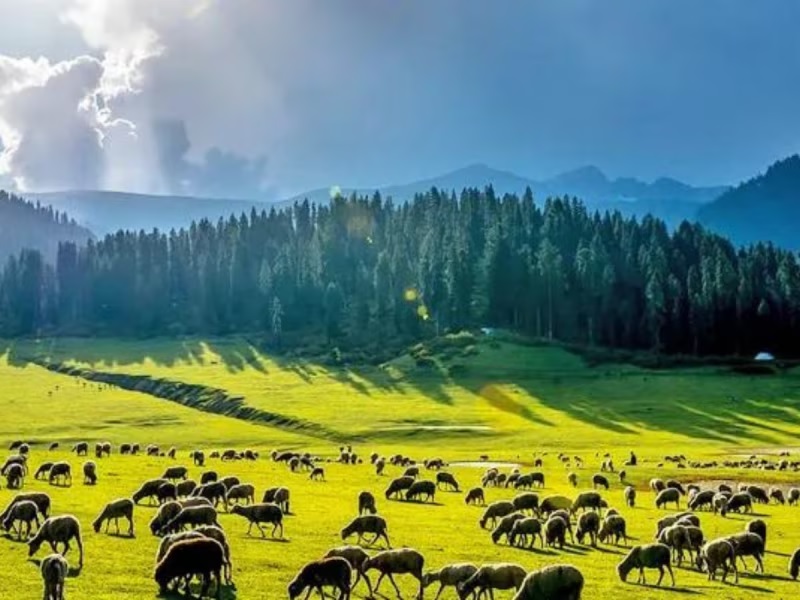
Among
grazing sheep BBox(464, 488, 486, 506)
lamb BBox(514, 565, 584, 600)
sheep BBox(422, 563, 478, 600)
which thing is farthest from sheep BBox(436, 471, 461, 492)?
lamb BBox(514, 565, 584, 600)

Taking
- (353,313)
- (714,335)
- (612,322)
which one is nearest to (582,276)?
(612,322)

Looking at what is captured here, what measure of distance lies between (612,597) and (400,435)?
232 ft

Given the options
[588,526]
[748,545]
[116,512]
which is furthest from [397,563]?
[748,545]

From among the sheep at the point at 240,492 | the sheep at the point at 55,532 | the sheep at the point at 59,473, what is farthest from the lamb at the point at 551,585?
the sheep at the point at 59,473

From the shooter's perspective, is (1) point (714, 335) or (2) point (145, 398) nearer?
(2) point (145, 398)

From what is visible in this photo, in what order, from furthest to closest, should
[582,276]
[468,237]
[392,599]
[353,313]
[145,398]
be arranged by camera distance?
[468,237], [353,313], [582,276], [145,398], [392,599]

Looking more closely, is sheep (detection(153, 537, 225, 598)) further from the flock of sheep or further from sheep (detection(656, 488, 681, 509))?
sheep (detection(656, 488, 681, 509))

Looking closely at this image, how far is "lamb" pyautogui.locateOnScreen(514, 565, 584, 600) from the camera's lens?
23.6 metres

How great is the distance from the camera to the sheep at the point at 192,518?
31.3 m

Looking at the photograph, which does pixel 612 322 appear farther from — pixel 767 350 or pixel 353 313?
pixel 353 313

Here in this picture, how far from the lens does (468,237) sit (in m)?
200

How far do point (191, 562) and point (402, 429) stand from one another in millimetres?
75619

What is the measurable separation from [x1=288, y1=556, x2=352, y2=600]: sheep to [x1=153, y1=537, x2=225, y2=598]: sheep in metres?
2.00

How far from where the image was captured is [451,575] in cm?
2566
